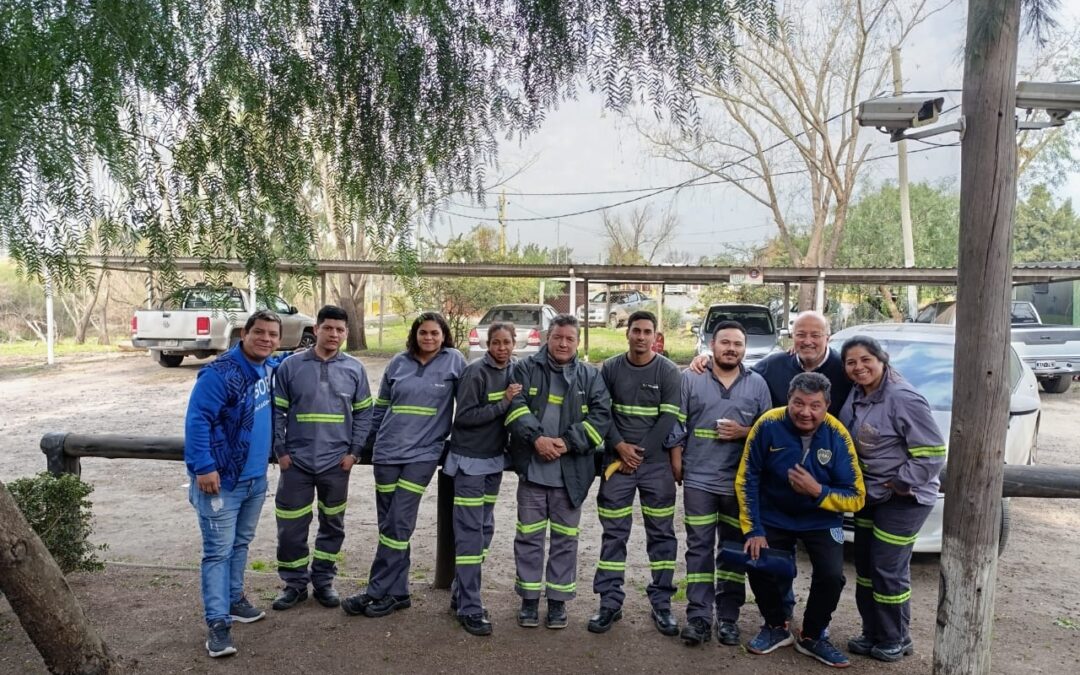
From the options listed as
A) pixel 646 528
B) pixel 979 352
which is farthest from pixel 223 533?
pixel 979 352

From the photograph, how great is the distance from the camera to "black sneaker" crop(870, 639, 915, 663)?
3.90 metres

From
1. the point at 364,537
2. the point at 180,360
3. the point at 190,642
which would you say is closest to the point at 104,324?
the point at 180,360

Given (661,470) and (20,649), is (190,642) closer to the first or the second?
(20,649)

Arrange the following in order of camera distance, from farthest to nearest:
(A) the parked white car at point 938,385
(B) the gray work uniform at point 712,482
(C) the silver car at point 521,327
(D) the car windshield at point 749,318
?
(D) the car windshield at point 749,318
(C) the silver car at point 521,327
(A) the parked white car at point 938,385
(B) the gray work uniform at point 712,482

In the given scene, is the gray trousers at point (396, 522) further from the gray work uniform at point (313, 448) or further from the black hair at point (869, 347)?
the black hair at point (869, 347)

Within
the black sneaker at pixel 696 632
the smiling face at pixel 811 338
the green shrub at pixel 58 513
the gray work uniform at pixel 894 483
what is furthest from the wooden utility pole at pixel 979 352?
the green shrub at pixel 58 513

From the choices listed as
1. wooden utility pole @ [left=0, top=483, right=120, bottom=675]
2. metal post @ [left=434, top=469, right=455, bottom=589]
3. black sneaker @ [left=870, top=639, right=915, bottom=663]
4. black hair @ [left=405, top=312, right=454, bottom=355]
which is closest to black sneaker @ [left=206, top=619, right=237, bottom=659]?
wooden utility pole @ [left=0, top=483, right=120, bottom=675]

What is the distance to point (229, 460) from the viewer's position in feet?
13.2

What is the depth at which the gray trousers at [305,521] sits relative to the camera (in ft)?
14.6

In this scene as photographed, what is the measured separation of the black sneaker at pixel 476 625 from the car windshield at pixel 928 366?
3.58 m

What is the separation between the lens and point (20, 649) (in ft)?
12.9

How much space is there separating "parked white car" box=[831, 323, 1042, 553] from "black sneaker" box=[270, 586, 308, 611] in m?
3.45

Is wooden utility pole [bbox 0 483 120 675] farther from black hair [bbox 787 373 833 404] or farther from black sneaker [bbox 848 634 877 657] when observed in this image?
black sneaker [bbox 848 634 877 657]

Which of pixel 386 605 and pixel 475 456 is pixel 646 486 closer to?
pixel 475 456
